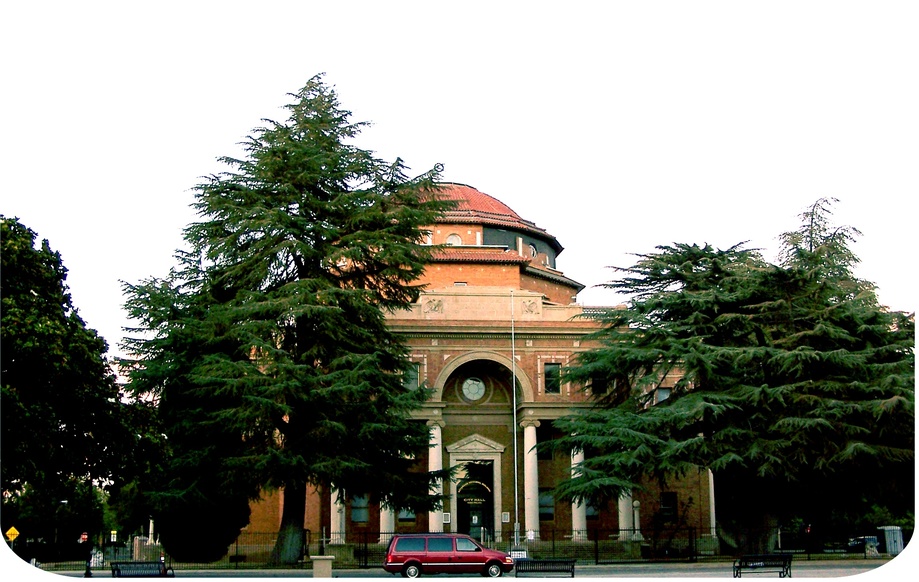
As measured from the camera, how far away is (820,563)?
112ft

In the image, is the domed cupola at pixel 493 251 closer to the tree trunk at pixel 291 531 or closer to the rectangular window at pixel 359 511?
the rectangular window at pixel 359 511

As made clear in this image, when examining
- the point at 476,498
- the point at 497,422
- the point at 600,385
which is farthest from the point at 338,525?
the point at 600,385

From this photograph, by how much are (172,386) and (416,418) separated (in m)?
14.4

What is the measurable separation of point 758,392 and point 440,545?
1348cm

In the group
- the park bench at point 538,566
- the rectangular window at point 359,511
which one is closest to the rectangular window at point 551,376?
the rectangular window at point 359,511

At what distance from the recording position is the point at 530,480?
47.2 meters

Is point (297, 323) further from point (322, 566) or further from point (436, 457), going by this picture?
point (436, 457)

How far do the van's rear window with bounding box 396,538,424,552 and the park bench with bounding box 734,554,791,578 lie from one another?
9225 mm

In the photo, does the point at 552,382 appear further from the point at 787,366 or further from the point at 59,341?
the point at 59,341

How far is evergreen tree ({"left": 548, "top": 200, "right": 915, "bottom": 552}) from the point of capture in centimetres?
3488

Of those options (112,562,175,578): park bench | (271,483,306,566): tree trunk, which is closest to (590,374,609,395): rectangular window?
(271,483,306,566): tree trunk

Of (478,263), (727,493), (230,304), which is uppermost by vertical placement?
(478,263)

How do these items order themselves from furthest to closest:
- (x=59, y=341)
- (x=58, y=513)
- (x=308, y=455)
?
(x=58, y=513), (x=308, y=455), (x=59, y=341)

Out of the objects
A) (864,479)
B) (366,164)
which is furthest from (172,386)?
(864,479)
